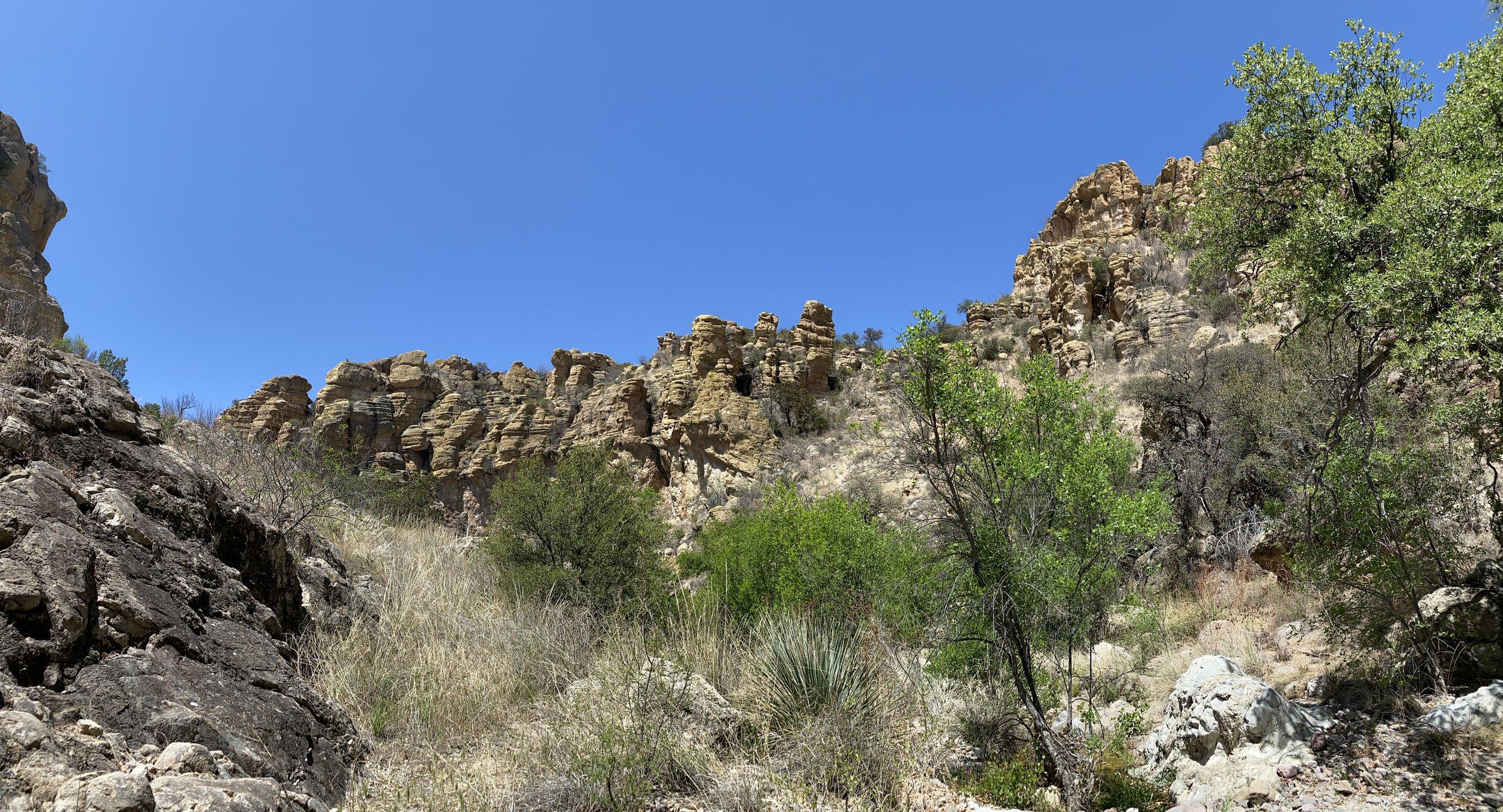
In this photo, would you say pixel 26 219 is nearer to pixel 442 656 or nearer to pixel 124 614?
pixel 442 656

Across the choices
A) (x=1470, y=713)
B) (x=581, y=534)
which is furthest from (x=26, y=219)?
(x=1470, y=713)

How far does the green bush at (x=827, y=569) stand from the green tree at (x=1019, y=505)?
29.7 inches

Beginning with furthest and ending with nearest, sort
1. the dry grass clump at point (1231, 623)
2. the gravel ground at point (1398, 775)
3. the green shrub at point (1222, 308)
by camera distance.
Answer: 1. the green shrub at point (1222, 308)
2. the dry grass clump at point (1231, 623)
3. the gravel ground at point (1398, 775)

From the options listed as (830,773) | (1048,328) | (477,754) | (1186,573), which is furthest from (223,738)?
(1048,328)

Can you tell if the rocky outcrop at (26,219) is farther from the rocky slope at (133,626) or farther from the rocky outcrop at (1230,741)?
the rocky outcrop at (1230,741)

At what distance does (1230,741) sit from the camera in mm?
5938

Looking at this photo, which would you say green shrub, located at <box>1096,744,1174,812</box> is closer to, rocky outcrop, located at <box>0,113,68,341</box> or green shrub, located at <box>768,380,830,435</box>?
rocky outcrop, located at <box>0,113,68,341</box>

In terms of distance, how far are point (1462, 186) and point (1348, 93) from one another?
233 centimetres

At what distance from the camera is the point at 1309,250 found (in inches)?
247

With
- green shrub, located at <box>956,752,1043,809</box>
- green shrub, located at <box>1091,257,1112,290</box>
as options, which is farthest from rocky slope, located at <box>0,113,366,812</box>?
green shrub, located at <box>1091,257,1112,290</box>

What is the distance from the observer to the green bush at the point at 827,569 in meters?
7.36

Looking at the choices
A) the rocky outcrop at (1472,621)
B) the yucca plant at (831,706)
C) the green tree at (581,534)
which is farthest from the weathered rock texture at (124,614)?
the rocky outcrop at (1472,621)

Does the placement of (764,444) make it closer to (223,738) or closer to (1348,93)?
(1348,93)

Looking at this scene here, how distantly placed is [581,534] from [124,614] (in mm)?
10277
